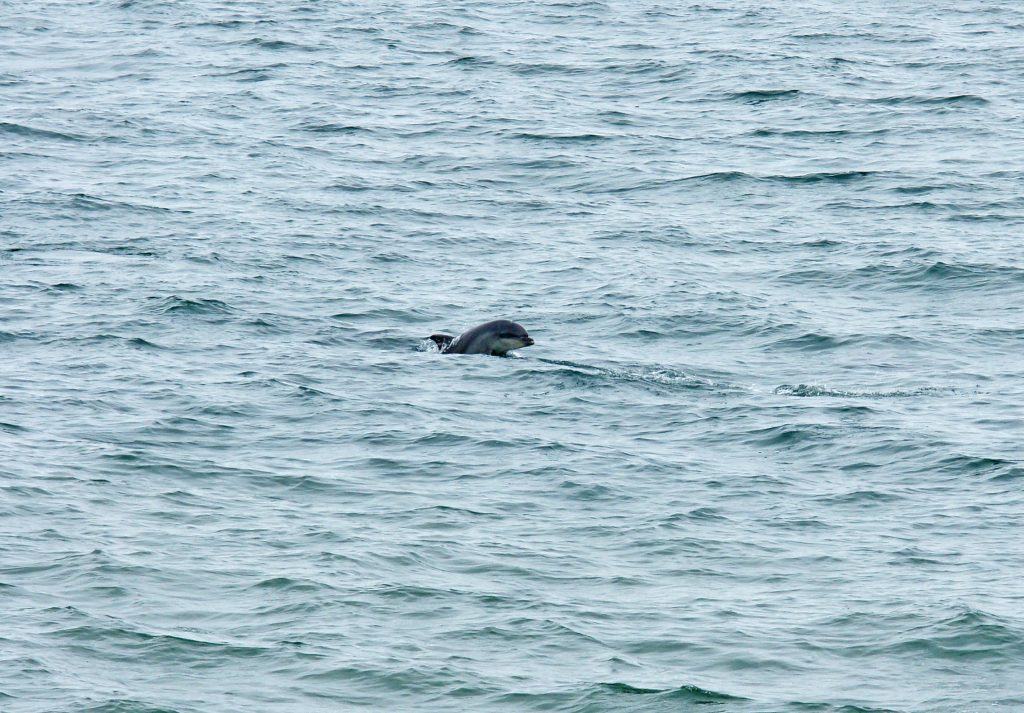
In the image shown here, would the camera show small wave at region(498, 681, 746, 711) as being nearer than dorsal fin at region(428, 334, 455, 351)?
Yes

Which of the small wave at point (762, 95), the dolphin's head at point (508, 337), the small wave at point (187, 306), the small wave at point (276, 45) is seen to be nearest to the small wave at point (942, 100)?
the small wave at point (762, 95)

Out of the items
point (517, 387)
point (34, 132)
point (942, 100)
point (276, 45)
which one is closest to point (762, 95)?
point (942, 100)

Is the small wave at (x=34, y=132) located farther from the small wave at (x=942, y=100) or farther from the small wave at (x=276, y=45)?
the small wave at (x=942, y=100)

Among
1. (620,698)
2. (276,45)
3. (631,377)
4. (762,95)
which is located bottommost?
(620,698)

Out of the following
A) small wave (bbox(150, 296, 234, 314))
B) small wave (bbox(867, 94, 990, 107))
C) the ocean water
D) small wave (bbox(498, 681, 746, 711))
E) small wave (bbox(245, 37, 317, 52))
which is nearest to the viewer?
small wave (bbox(498, 681, 746, 711))

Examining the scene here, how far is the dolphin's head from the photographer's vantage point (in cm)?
2227

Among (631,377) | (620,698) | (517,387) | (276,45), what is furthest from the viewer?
(276,45)

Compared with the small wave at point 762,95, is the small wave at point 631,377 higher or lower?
lower

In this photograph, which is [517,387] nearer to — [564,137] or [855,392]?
[855,392]

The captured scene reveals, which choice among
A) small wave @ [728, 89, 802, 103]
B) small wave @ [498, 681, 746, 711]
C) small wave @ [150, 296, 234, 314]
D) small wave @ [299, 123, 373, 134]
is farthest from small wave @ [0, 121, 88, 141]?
small wave @ [498, 681, 746, 711]

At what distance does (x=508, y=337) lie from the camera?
73.1ft

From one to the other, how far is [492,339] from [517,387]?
4.26 ft

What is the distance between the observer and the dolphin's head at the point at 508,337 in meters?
22.3

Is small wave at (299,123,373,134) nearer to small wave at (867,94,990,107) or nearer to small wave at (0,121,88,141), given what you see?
small wave at (0,121,88,141)
